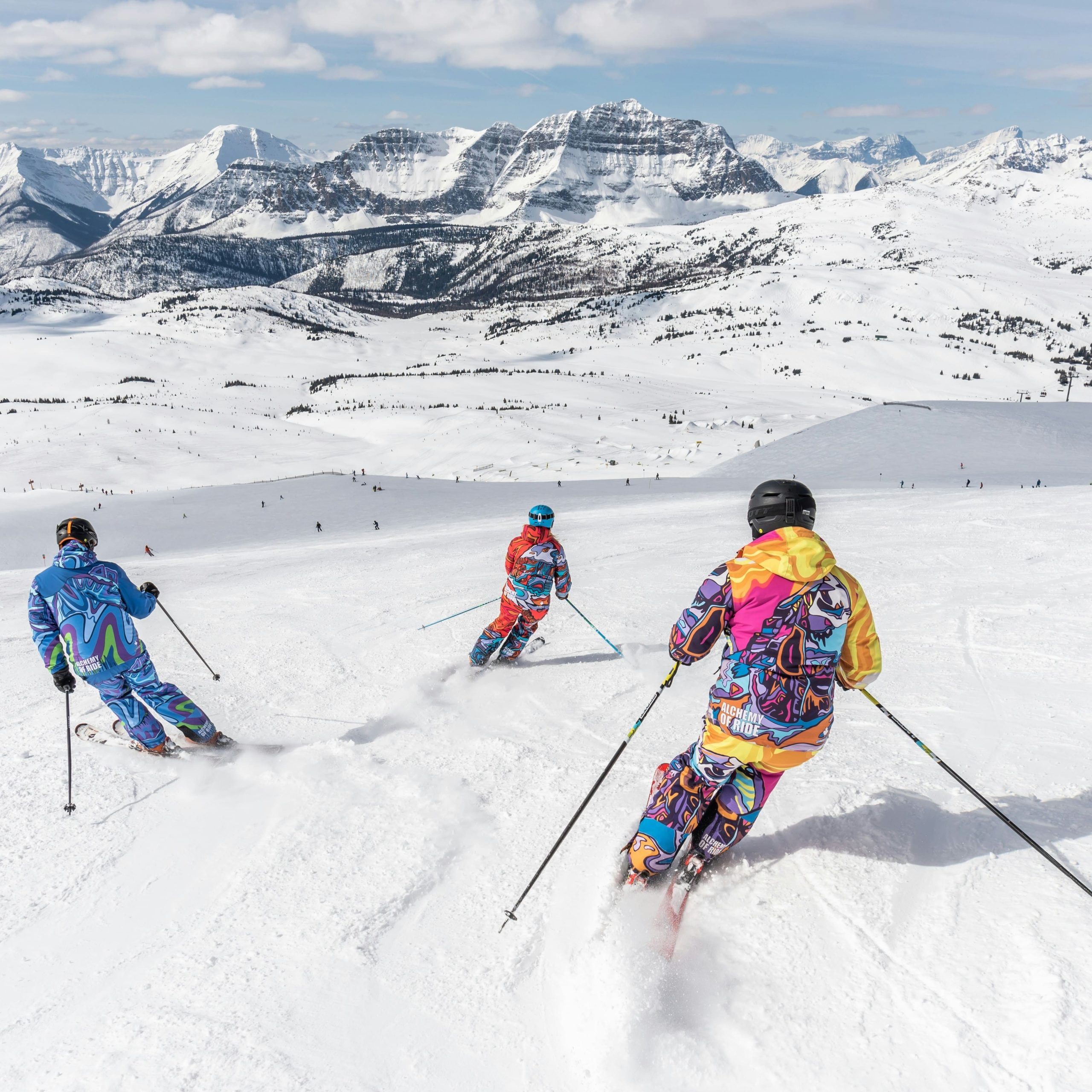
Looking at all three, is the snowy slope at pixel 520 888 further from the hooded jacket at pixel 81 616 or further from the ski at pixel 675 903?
the hooded jacket at pixel 81 616

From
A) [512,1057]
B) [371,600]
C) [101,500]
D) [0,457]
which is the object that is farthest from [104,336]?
[512,1057]

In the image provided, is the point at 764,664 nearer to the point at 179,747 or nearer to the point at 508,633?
the point at 508,633

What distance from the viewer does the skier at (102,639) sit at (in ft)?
16.1

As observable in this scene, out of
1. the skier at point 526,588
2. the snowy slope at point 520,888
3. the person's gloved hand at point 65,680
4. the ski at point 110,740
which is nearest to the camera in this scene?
the snowy slope at point 520,888

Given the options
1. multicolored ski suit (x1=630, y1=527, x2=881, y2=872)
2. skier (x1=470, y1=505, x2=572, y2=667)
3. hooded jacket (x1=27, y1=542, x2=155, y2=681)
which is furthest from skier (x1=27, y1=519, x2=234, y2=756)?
multicolored ski suit (x1=630, y1=527, x2=881, y2=872)

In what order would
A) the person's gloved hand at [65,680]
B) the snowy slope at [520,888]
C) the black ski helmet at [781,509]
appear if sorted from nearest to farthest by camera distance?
the snowy slope at [520,888] → the black ski helmet at [781,509] → the person's gloved hand at [65,680]

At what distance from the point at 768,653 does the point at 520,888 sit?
187 cm


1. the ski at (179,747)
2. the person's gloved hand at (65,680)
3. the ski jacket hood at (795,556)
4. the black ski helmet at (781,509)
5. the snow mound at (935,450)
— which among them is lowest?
the snow mound at (935,450)

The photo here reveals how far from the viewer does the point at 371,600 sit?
934 cm

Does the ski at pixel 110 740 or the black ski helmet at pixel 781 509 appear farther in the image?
the ski at pixel 110 740

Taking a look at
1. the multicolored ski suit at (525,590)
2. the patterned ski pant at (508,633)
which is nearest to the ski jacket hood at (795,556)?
the multicolored ski suit at (525,590)

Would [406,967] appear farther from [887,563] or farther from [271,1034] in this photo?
[887,563]

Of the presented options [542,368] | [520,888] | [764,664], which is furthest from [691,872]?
[542,368]

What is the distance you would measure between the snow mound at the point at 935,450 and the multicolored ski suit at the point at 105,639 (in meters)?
23.4
